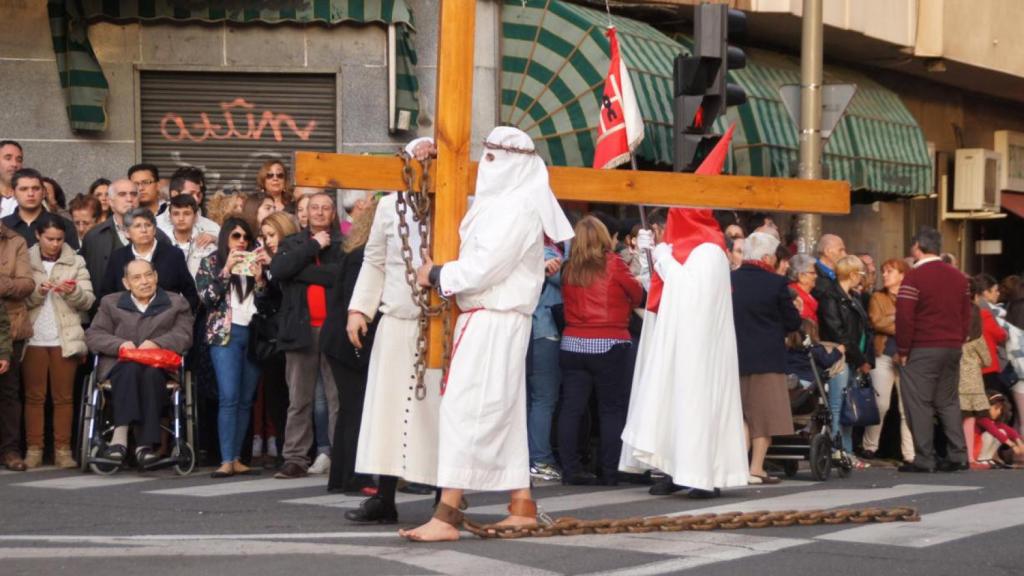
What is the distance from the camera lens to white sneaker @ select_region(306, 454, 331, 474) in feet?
45.4

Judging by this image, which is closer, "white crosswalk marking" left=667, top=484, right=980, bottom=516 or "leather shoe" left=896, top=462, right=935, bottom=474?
"white crosswalk marking" left=667, top=484, right=980, bottom=516

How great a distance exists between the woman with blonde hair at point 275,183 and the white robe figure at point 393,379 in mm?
4976

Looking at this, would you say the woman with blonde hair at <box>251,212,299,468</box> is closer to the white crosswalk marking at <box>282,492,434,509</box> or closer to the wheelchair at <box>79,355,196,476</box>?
the wheelchair at <box>79,355,196,476</box>

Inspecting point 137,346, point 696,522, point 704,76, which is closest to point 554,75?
point 704,76

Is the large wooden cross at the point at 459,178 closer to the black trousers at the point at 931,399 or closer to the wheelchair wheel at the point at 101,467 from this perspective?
the wheelchair wheel at the point at 101,467

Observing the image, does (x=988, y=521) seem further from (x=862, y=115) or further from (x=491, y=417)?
(x=862, y=115)

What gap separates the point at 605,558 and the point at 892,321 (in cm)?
906

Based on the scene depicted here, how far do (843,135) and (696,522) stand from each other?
51.3ft

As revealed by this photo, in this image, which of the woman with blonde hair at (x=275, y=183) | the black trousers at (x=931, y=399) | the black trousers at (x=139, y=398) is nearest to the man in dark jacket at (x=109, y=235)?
the woman with blonde hair at (x=275, y=183)

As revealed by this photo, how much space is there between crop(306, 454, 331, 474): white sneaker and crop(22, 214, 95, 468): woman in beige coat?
184 cm

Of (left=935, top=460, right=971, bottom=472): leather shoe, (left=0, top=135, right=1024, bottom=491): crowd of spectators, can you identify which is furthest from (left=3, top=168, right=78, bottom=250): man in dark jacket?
(left=935, top=460, right=971, bottom=472): leather shoe

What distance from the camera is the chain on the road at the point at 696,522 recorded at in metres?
9.60

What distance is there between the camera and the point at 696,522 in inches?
400

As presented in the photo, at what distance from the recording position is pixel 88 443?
13.7m
